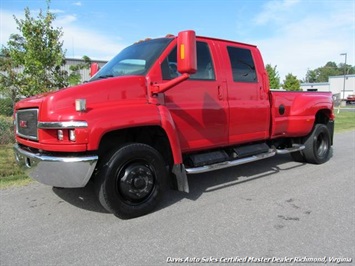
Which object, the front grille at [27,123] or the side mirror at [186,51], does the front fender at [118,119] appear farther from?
the front grille at [27,123]

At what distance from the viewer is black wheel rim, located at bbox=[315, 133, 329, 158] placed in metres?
7.64

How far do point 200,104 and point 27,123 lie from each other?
2335 millimetres

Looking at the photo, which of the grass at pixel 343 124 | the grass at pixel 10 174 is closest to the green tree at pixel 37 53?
the grass at pixel 10 174

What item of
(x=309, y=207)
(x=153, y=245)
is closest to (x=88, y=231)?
(x=153, y=245)

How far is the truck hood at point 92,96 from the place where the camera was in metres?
3.88

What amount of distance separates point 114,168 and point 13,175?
3.10 metres

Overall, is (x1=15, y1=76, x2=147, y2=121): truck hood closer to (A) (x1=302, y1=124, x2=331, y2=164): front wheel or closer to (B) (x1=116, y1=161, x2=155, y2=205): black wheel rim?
(B) (x1=116, y1=161, x2=155, y2=205): black wheel rim

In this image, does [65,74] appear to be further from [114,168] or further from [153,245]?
[153,245]

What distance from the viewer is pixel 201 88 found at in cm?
512

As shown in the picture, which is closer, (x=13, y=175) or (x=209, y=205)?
A: (x=209, y=205)

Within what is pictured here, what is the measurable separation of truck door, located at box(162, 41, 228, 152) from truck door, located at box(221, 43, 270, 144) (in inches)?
9.6

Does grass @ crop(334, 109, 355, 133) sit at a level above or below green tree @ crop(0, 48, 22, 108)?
below

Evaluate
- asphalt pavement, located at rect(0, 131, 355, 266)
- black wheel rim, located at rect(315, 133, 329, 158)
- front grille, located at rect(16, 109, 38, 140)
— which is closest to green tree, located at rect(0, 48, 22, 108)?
asphalt pavement, located at rect(0, 131, 355, 266)

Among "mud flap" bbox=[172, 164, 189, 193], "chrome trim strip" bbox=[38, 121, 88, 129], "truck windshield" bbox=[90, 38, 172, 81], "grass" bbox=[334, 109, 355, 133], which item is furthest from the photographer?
"grass" bbox=[334, 109, 355, 133]
